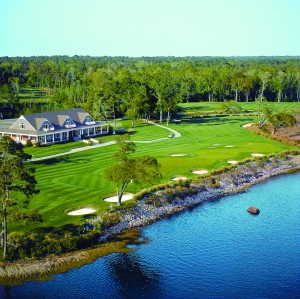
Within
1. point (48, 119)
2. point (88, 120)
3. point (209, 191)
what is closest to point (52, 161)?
point (48, 119)

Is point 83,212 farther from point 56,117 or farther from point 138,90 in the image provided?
point 138,90

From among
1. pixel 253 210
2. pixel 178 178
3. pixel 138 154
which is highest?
pixel 138 154

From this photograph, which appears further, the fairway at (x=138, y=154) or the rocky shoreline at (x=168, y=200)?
the fairway at (x=138, y=154)

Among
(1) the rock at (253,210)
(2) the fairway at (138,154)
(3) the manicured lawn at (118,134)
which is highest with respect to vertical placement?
(3) the manicured lawn at (118,134)

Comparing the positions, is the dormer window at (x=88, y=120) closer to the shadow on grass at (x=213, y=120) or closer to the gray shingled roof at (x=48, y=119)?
the gray shingled roof at (x=48, y=119)

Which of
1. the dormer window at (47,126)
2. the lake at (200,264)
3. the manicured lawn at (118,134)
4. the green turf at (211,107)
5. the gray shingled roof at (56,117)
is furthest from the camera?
the green turf at (211,107)

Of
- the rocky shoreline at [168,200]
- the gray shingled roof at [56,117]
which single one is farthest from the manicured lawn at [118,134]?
A: the rocky shoreline at [168,200]

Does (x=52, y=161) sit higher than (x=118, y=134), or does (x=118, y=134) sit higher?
(x=118, y=134)
